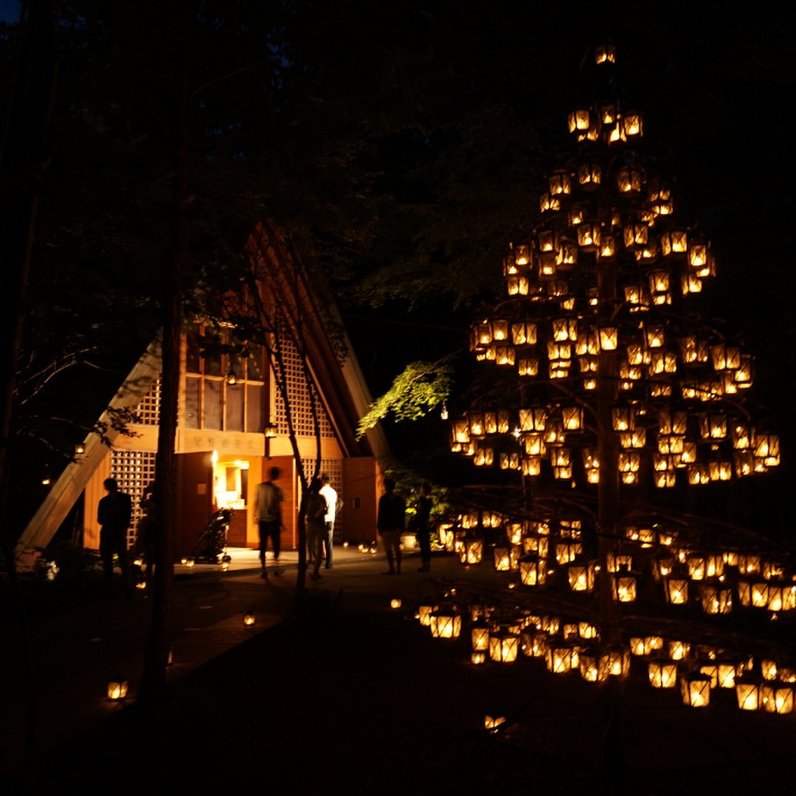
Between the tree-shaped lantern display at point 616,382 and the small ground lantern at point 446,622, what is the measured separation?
54cm

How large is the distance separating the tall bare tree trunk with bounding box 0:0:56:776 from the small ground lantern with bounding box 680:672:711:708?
4196 millimetres

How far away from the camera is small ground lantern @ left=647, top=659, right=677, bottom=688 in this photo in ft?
19.3

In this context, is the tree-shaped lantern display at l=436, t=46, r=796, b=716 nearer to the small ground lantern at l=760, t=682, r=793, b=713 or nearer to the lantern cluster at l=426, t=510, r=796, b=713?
the lantern cluster at l=426, t=510, r=796, b=713

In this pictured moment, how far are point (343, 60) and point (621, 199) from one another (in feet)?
11.0

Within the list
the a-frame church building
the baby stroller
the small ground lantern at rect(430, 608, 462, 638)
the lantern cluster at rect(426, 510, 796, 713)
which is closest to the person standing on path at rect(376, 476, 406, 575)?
the a-frame church building

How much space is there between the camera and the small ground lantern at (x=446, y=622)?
265 inches

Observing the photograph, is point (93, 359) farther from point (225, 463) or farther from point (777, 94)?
point (777, 94)

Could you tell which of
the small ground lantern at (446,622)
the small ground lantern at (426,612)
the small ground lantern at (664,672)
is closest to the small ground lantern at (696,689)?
the small ground lantern at (664,672)

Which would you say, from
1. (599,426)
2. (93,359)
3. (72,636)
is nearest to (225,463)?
(93,359)

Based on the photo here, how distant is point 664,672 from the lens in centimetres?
588

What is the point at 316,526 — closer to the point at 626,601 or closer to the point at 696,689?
the point at 626,601

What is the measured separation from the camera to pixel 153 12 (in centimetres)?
680

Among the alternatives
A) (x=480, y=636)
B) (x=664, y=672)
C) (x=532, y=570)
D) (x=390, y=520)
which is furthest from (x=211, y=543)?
(x=664, y=672)

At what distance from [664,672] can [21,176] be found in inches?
203
